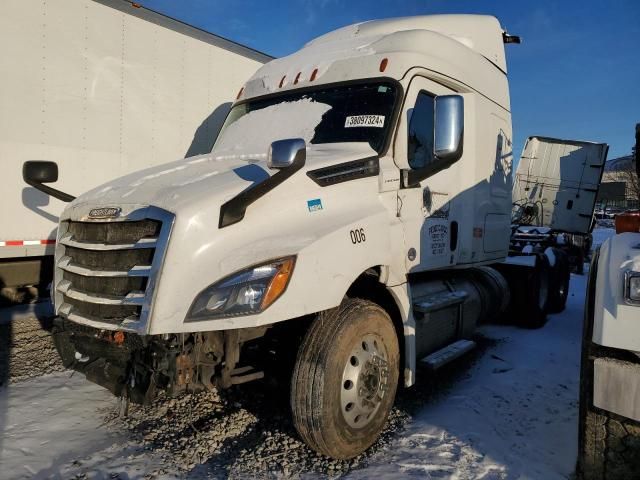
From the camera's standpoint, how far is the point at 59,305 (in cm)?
326

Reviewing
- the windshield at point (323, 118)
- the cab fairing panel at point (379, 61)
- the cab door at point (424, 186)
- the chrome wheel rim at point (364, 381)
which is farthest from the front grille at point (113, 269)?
the cab fairing panel at point (379, 61)

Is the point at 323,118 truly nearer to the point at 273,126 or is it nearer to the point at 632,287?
the point at 273,126

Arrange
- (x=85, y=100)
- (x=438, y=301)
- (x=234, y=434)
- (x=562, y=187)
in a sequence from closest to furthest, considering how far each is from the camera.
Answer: (x=234, y=434) → (x=438, y=301) → (x=85, y=100) → (x=562, y=187)

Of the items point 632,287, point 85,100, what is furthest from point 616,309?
point 85,100

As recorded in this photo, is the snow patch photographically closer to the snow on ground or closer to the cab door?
the cab door

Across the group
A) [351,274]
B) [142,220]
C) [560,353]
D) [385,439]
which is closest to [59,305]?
[142,220]

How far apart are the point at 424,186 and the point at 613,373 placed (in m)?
2.15

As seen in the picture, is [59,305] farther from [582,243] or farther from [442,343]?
[582,243]

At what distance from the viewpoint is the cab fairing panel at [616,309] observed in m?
2.20

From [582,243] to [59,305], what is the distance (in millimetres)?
13945

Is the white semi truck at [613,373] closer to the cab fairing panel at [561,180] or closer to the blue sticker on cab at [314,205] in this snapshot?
the blue sticker on cab at [314,205]

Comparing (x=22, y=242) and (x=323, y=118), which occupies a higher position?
(x=323, y=118)

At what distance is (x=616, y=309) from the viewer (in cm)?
Result: 224

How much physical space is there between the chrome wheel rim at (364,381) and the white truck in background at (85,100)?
415 centimetres
